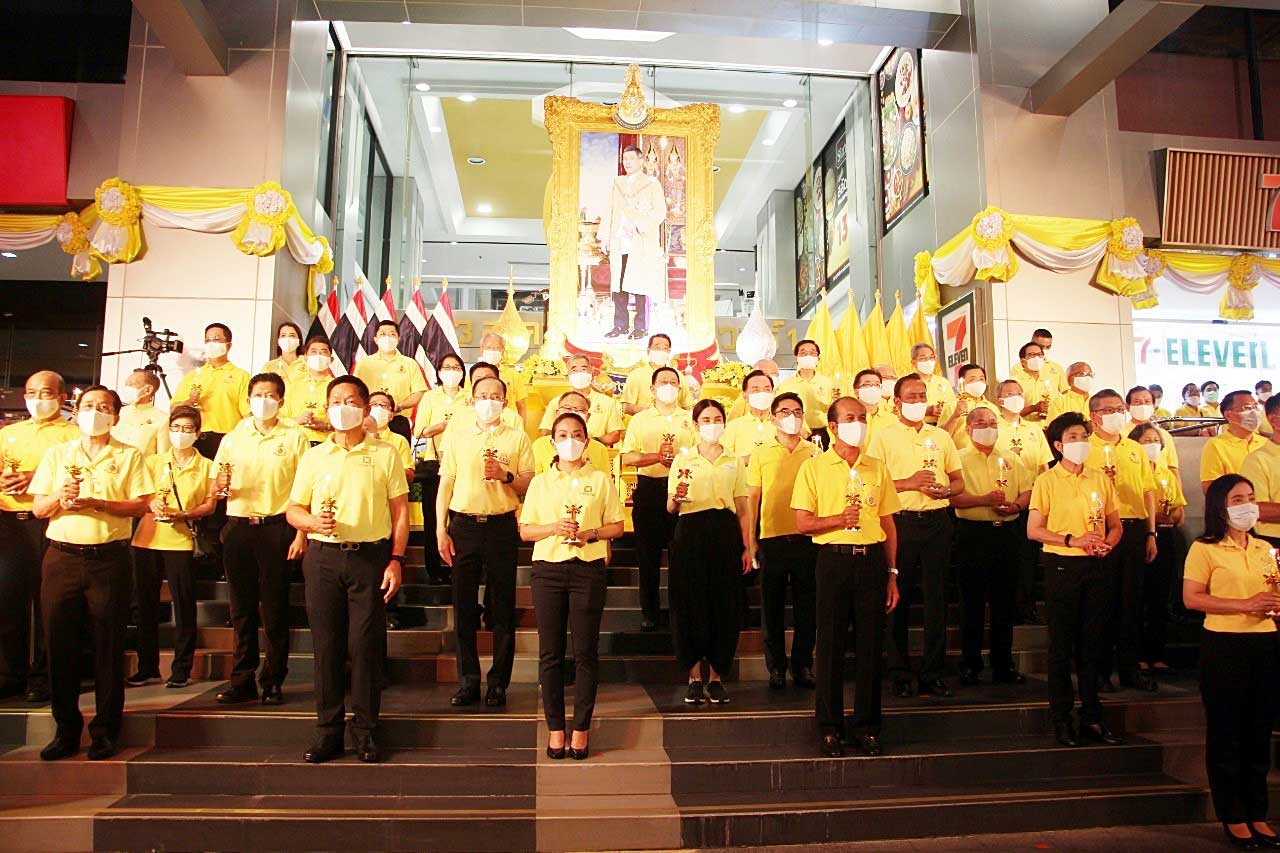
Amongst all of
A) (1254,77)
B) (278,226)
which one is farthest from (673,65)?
(1254,77)

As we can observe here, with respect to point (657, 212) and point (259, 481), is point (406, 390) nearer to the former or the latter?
point (259, 481)

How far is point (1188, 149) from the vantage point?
9.30m

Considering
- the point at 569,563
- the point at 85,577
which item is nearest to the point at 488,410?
the point at 569,563

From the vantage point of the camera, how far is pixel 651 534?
5477mm

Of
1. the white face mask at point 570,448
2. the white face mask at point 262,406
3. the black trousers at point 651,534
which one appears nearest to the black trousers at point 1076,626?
the black trousers at point 651,534

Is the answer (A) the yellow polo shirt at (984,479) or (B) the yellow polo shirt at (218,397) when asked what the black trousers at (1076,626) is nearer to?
(A) the yellow polo shirt at (984,479)

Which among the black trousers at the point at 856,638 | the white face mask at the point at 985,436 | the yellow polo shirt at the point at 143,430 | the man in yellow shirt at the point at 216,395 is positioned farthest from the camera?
the man in yellow shirt at the point at 216,395

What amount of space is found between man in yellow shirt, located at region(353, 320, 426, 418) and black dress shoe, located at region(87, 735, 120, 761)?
313 cm

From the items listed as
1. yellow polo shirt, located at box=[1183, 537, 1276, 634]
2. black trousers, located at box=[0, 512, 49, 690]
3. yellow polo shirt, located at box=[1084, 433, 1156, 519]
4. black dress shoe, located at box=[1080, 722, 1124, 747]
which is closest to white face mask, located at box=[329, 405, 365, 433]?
black trousers, located at box=[0, 512, 49, 690]

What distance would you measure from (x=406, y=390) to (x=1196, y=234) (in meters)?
8.01

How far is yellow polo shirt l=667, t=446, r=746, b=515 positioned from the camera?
15.8 ft

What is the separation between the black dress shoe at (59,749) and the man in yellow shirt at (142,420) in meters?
1.80

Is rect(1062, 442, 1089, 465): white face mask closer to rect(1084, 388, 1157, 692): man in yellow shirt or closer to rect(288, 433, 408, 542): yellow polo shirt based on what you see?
rect(1084, 388, 1157, 692): man in yellow shirt

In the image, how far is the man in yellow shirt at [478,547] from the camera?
452 centimetres
